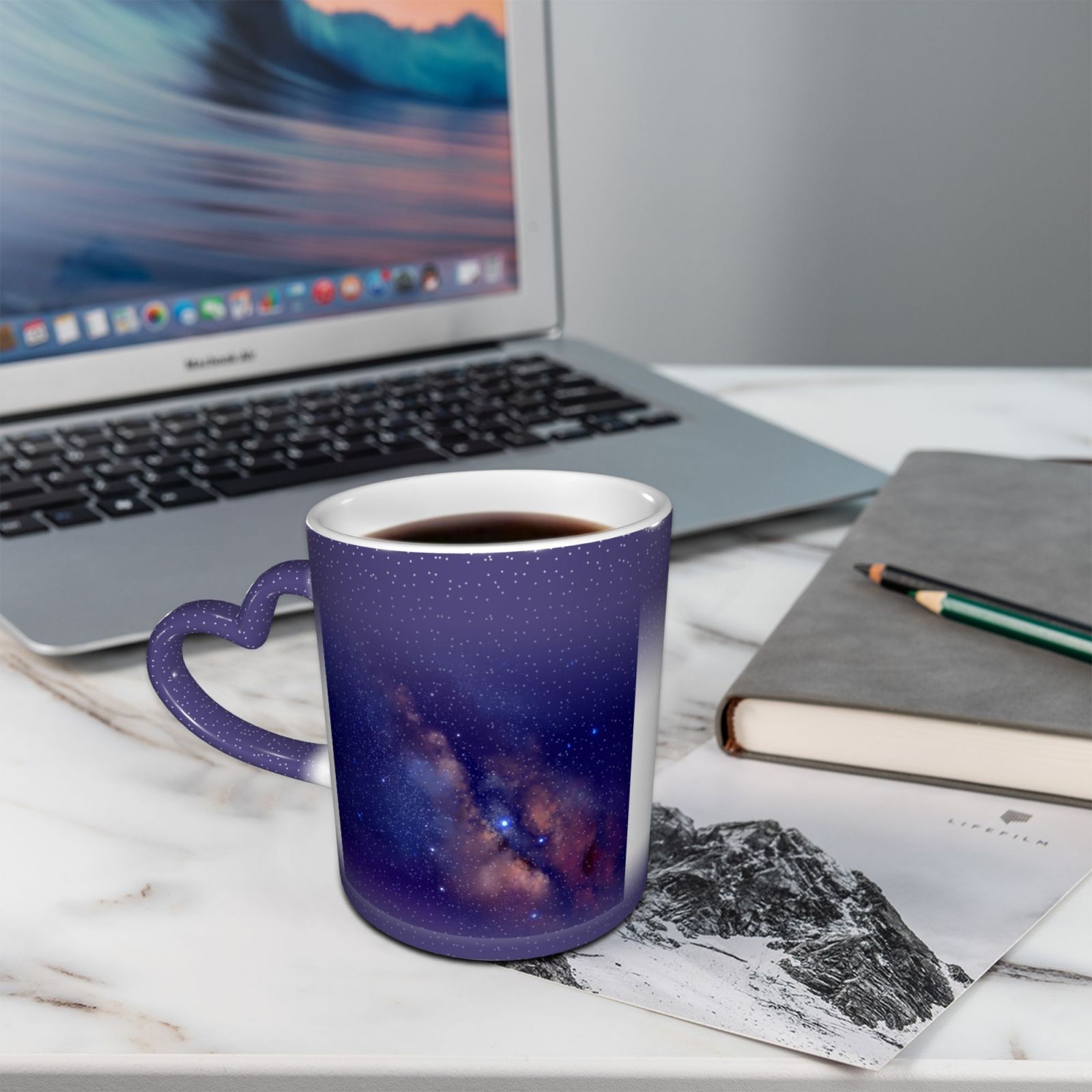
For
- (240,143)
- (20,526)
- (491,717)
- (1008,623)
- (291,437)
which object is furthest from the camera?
(240,143)

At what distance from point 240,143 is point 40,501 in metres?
0.29

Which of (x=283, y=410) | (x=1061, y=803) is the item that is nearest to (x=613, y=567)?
(x=1061, y=803)

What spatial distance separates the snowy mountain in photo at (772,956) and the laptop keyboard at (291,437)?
0.33 meters

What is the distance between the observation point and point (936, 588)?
0.48 metres

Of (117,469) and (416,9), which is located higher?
(416,9)

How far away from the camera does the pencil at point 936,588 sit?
1.49 feet

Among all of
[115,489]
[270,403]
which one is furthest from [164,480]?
[270,403]

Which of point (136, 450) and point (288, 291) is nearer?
point (136, 450)

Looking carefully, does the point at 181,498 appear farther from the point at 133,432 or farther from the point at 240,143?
the point at 240,143

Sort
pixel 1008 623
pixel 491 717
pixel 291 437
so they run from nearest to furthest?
pixel 491 717, pixel 1008 623, pixel 291 437

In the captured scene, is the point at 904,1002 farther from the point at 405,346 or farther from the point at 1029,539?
the point at 405,346

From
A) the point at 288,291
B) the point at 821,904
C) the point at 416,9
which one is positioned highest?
the point at 416,9

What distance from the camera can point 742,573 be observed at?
1.99ft

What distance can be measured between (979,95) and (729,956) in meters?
2.21
